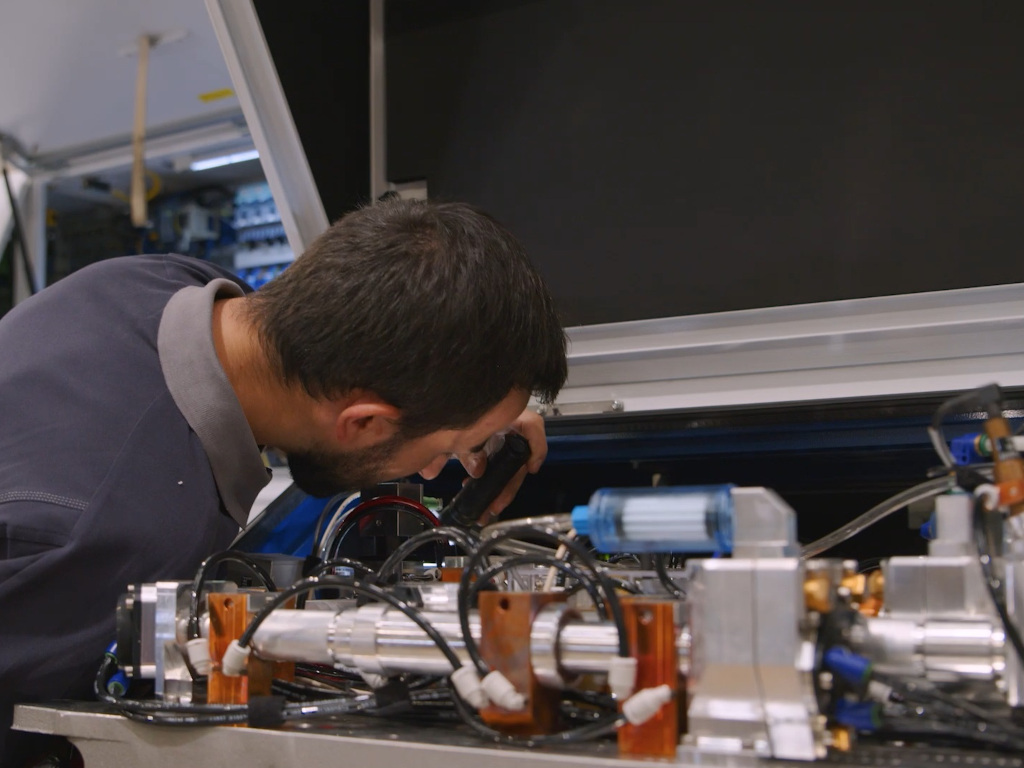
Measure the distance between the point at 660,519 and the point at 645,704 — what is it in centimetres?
13

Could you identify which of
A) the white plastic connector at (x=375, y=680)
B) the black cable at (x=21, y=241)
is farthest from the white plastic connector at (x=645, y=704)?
the black cable at (x=21, y=241)

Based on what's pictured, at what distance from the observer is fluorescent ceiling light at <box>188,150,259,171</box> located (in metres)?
2.01

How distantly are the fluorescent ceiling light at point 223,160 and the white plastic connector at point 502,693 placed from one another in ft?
5.38

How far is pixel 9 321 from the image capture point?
1178 mm

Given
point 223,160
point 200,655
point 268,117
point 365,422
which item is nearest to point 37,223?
point 223,160

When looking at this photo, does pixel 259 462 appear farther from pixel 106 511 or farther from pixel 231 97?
pixel 231 97

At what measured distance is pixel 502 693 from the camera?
609mm

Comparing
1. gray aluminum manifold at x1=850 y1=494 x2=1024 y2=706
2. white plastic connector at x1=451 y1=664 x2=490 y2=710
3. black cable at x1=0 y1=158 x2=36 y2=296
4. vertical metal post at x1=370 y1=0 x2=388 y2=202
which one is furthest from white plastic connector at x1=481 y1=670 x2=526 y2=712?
black cable at x1=0 y1=158 x2=36 y2=296

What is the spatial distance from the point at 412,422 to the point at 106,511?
34cm

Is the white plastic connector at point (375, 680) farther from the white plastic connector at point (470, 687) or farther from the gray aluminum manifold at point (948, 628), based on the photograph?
the gray aluminum manifold at point (948, 628)

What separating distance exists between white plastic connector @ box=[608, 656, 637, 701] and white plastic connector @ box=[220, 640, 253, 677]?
0.31 m

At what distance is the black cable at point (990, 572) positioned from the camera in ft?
Result: 1.83

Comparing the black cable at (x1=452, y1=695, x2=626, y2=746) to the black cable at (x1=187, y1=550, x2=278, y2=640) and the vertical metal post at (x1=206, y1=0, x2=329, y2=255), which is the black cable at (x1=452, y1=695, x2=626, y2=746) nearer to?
the black cable at (x1=187, y1=550, x2=278, y2=640)

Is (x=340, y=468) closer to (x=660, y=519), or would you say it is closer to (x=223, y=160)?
(x=660, y=519)
